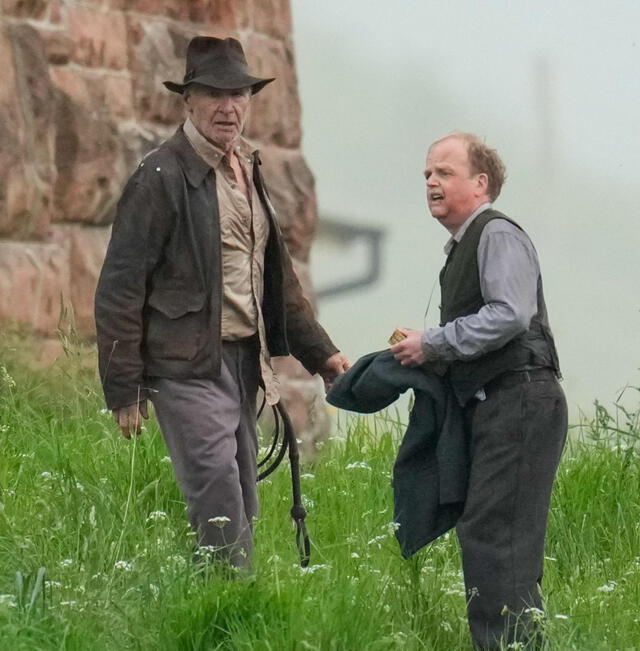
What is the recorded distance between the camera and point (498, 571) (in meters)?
4.85

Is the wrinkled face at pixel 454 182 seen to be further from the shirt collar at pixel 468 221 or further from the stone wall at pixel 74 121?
the stone wall at pixel 74 121

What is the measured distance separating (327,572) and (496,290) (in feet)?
2.96

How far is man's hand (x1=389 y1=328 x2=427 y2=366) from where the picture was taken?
16.0ft

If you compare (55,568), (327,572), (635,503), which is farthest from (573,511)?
(55,568)

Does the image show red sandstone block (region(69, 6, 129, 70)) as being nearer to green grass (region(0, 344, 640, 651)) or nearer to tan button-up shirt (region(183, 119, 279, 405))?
green grass (region(0, 344, 640, 651))

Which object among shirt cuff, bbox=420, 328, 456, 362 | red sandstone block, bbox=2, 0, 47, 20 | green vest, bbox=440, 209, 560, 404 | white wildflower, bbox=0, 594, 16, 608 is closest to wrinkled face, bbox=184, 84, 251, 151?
green vest, bbox=440, 209, 560, 404

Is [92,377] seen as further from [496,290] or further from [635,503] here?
[496,290]

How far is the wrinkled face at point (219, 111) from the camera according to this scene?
5500 mm

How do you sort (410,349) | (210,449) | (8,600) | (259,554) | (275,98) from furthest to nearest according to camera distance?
(275,98), (259,554), (210,449), (410,349), (8,600)

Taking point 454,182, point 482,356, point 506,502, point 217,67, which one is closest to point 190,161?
point 217,67

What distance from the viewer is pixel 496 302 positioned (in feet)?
15.7

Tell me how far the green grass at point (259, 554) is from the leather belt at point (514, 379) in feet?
2.00

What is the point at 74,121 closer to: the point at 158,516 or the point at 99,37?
the point at 99,37

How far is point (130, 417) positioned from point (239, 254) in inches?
24.0
